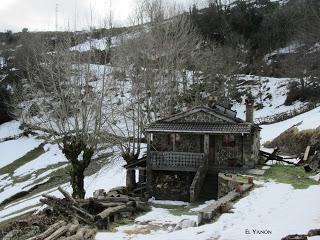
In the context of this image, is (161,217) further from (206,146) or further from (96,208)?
(206,146)

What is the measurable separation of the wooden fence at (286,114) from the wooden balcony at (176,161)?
1143 inches

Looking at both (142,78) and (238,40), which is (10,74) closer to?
(238,40)

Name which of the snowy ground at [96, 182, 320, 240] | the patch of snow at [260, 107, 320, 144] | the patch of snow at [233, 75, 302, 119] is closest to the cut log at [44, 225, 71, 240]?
the snowy ground at [96, 182, 320, 240]

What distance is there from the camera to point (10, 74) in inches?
3145

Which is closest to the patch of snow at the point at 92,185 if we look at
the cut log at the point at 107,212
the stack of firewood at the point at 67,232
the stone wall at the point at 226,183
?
the stone wall at the point at 226,183

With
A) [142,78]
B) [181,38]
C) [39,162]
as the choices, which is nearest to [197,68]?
[181,38]

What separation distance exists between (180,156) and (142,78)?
13.6 m

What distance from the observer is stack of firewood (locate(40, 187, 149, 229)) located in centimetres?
2094

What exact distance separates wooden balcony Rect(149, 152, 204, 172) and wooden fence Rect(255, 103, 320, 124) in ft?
95.3

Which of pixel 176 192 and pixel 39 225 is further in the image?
pixel 176 192

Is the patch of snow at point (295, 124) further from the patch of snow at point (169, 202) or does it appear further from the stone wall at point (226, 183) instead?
the patch of snow at point (169, 202)

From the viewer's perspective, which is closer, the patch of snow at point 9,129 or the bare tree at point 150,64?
the bare tree at point 150,64

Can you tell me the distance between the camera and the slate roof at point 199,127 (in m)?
30.2

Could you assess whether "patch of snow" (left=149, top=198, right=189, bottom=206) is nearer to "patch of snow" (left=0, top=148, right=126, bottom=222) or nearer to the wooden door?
the wooden door
